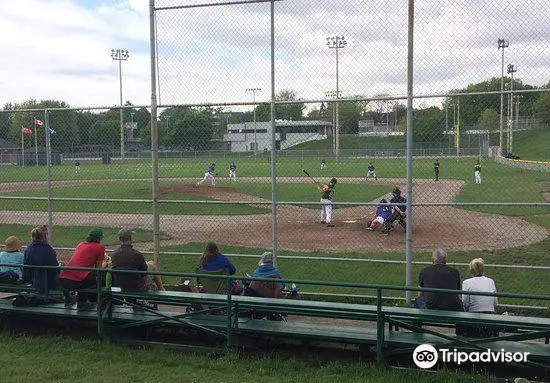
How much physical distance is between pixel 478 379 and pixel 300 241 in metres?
8.93

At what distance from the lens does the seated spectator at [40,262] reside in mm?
7625

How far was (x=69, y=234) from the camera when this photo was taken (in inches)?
619

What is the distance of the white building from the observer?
9281 millimetres

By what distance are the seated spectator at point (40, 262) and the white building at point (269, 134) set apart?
344 cm

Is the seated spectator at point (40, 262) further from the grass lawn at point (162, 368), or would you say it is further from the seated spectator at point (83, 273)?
Result: the grass lawn at point (162, 368)

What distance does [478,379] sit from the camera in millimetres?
5473

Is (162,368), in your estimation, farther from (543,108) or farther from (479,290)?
(543,108)

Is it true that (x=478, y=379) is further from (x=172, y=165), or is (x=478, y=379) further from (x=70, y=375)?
(x=172, y=165)

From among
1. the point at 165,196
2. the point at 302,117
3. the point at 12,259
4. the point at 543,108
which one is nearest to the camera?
the point at 12,259

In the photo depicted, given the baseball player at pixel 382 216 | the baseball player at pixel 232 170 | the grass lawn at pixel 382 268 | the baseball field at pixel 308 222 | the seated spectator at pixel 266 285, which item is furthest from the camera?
the baseball player at pixel 382 216

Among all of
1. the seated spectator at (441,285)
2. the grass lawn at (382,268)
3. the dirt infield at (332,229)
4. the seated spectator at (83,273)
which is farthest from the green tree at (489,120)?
the seated spectator at (83,273)

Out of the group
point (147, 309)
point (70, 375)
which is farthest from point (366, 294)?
point (70, 375)

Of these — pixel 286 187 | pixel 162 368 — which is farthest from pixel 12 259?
pixel 286 187

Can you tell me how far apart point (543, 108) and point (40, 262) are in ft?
24.8
